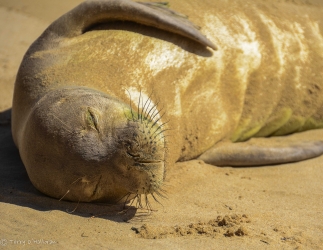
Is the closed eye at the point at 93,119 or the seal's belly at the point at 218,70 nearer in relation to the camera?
the closed eye at the point at 93,119

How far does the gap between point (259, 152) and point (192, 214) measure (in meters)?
1.36

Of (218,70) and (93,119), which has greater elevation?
(218,70)

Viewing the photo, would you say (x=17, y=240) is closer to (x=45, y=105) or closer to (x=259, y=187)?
(x=45, y=105)

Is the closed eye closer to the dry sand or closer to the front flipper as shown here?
the dry sand

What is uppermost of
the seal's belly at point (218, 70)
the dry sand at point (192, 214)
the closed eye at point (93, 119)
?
the seal's belly at point (218, 70)

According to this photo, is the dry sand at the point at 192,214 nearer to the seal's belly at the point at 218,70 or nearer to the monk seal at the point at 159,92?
the monk seal at the point at 159,92

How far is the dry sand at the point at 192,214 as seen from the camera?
3.08 meters

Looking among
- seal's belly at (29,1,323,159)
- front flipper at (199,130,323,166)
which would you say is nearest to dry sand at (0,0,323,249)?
front flipper at (199,130,323,166)

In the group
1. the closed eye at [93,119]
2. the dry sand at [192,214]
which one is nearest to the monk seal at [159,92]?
the closed eye at [93,119]

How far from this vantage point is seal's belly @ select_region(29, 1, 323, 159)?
4223 millimetres

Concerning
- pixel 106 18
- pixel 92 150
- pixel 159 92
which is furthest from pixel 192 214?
pixel 106 18

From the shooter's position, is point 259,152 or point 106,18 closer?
point 106,18

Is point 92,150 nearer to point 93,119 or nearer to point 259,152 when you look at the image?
point 93,119

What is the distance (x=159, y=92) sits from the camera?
4.30 meters
